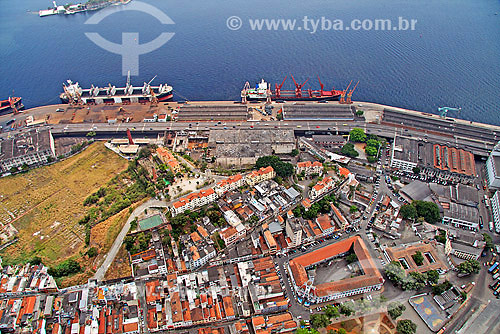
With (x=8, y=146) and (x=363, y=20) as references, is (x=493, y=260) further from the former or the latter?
(x=363, y=20)

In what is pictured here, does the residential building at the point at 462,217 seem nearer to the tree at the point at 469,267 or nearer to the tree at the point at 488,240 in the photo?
the tree at the point at 488,240

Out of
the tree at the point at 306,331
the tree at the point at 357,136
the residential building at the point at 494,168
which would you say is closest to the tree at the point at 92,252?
the tree at the point at 306,331

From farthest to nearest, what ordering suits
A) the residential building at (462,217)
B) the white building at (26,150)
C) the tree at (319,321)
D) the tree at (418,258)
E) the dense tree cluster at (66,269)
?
the white building at (26,150), the residential building at (462,217), the tree at (418,258), the dense tree cluster at (66,269), the tree at (319,321)

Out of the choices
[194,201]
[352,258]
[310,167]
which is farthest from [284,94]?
[352,258]

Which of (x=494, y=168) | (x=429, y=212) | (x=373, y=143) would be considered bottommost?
(x=429, y=212)

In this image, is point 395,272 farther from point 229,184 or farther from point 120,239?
point 120,239

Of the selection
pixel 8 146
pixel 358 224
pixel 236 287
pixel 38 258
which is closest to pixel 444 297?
pixel 358 224
